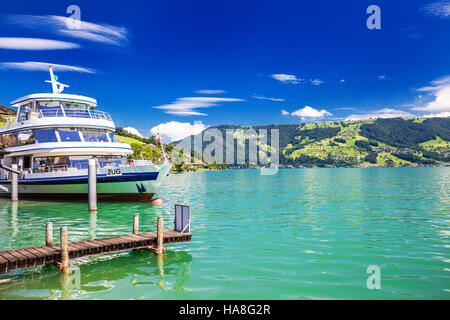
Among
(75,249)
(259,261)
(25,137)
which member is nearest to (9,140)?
(25,137)

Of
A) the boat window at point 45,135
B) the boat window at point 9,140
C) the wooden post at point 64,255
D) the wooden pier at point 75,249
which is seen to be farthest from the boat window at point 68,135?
the wooden post at point 64,255

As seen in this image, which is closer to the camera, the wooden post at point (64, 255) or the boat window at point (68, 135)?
the wooden post at point (64, 255)

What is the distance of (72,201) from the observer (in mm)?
32812

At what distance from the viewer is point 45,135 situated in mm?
32062

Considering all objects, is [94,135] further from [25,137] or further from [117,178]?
[25,137]

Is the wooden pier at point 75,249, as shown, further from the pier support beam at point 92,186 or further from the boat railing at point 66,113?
the boat railing at point 66,113

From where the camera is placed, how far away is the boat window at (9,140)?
121 feet

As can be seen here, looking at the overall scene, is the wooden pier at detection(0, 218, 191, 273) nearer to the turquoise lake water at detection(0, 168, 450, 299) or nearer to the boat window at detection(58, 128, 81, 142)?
the turquoise lake water at detection(0, 168, 450, 299)

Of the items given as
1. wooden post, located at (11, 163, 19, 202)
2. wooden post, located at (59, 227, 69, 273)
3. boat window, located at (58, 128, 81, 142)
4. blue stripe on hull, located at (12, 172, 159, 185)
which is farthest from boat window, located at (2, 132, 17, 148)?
wooden post, located at (59, 227, 69, 273)

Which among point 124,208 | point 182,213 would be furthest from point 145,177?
point 182,213

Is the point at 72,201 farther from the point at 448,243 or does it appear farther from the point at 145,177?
the point at 448,243

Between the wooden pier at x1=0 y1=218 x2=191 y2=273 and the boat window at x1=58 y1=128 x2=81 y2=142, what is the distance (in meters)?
20.7

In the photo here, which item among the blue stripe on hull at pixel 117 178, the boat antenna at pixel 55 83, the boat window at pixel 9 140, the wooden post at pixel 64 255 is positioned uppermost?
the boat antenna at pixel 55 83
